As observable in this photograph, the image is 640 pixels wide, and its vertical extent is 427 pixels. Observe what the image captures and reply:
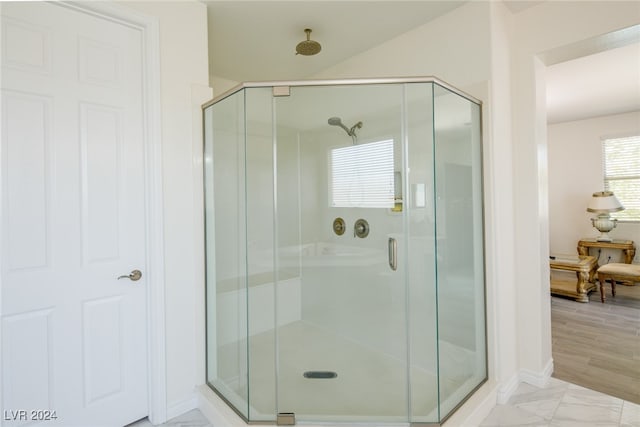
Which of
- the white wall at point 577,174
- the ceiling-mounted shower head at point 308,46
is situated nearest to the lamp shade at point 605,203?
the white wall at point 577,174

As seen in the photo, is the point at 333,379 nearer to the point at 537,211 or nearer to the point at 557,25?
the point at 537,211

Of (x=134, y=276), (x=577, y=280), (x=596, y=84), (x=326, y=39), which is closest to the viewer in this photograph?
(x=134, y=276)

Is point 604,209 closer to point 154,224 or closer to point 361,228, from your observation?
point 361,228

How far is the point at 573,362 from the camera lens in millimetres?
2496

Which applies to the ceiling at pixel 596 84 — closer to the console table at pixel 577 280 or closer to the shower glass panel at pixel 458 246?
the shower glass panel at pixel 458 246

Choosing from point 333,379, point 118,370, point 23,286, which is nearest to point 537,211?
point 333,379

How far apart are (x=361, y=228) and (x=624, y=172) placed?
16.6 ft

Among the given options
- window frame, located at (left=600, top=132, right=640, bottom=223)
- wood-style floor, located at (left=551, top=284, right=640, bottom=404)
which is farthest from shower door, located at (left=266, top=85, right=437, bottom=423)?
window frame, located at (left=600, top=132, right=640, bottom=223)

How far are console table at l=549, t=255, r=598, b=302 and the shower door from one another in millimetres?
3089

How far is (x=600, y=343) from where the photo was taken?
9.20ft

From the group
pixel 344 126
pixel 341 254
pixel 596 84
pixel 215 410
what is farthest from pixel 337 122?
pixel 596 84

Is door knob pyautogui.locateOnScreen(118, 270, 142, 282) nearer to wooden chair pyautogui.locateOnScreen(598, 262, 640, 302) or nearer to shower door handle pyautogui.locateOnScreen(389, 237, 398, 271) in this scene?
shower door handle pyautogui.locateOnScreen(389, 237, 398, 271)

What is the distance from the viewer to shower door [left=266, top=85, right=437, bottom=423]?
1.93 metres

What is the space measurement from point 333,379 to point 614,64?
3876mm
